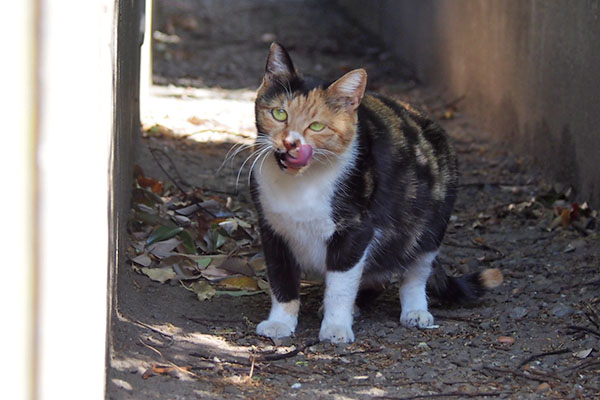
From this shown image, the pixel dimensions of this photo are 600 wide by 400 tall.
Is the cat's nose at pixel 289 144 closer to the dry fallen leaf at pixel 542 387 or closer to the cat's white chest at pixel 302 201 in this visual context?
the cat's white chest at pixel 302 201

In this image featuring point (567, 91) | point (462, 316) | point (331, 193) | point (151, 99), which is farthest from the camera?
point (151, 99)

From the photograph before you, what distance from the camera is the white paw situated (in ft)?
12.2

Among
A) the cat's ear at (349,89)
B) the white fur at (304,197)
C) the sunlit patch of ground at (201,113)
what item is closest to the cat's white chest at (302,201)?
the white fur at (304,197)

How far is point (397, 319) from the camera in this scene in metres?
4.12

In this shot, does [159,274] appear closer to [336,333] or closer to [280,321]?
[280,321]

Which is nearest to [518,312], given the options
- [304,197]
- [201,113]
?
[304,197]

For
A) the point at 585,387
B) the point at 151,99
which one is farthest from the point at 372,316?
the point at 151,99

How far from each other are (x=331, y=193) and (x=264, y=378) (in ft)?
2.66

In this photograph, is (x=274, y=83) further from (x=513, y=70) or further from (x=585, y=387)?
(x=513, y=70)

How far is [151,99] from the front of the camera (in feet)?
24.4

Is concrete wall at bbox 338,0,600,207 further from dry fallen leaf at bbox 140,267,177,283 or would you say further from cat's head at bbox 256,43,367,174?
dry fallen leaf at bbox 140,267,177,283

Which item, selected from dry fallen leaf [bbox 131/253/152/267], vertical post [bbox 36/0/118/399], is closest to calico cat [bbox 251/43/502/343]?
dry fallen leaf [bbox 131/253/152/267]

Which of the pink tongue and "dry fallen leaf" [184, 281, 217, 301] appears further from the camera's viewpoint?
"dry fallen leaf" [184, 281, 217, 301]

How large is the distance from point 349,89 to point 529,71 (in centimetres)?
316
